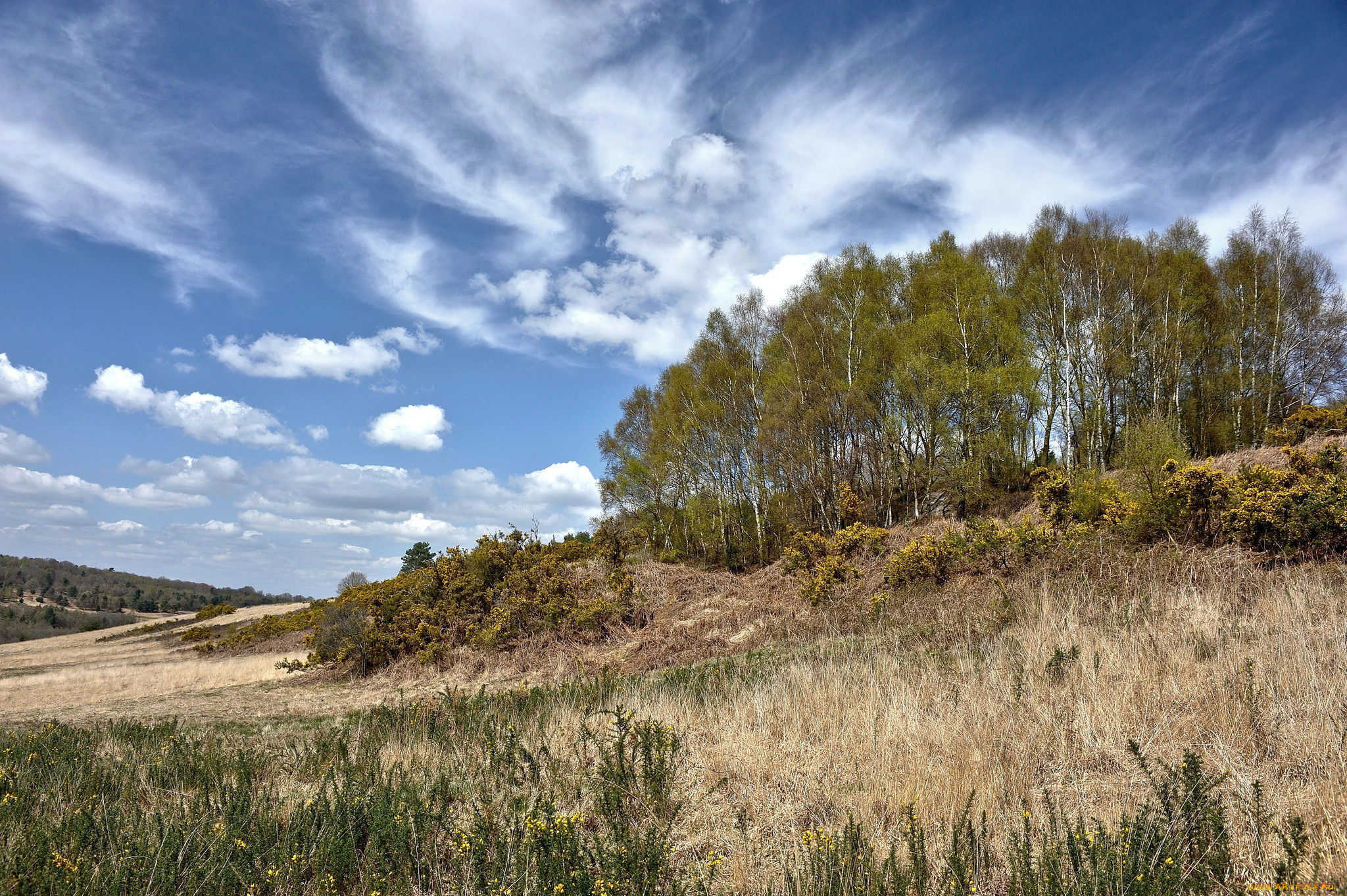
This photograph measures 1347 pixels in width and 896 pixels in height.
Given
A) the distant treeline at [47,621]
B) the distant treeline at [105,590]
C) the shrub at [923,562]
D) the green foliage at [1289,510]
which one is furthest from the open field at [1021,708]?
the distant treeline at [105,590]

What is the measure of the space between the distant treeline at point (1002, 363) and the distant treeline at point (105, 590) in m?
72.8

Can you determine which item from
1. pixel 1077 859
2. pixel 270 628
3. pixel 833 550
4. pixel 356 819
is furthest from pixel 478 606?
pixel 270 628

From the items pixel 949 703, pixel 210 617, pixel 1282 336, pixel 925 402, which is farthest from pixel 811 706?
pixel 210 617

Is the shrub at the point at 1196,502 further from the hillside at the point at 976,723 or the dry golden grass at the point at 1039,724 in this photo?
the dry golden grass at the point at 1039,724

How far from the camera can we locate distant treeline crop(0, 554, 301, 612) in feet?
293

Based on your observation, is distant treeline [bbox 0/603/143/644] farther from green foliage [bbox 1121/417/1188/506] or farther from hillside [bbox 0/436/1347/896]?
green foliage [bbox 1121/417/1188/506]

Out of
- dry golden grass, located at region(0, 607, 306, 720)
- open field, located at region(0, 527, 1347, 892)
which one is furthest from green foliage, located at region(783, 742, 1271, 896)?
dry golden grass, located at region(0, 607, 306, 720)

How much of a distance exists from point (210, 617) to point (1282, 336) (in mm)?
65475

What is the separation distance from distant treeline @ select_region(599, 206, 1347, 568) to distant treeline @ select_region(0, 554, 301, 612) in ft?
239

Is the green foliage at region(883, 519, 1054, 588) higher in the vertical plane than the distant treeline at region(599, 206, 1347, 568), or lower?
lower

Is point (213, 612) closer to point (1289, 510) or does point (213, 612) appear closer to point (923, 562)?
point (923, 562)

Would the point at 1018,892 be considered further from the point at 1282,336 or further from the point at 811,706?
the point at 1282,336

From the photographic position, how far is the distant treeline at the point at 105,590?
293 feet

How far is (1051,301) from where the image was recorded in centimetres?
2608
